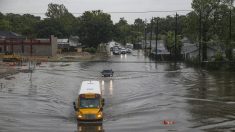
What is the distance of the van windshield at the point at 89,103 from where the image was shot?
35.3 metres

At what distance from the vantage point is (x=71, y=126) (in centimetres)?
3391

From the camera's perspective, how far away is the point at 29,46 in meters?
118

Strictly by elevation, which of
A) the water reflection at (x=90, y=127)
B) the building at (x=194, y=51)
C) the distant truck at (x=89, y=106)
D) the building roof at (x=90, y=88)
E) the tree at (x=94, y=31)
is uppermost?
the tree at (x=94, y=31)

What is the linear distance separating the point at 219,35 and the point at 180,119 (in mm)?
64533

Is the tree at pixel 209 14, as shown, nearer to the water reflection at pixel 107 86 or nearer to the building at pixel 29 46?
the building at pixel 29 46

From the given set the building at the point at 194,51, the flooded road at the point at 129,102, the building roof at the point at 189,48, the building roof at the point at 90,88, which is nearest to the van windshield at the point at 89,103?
the building roof at the point at 90,88

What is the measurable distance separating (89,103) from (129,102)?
38.2ft

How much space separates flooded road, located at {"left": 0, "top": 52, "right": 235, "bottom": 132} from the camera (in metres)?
34.2

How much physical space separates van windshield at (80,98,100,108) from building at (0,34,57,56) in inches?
3255

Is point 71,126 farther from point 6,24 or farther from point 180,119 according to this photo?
point 6,24

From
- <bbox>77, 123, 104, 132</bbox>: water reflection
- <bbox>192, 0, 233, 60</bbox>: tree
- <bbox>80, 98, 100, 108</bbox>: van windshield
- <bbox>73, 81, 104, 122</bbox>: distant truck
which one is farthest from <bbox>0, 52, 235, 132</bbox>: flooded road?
<bbox>192, 0, 233, 60</bbox>: tree

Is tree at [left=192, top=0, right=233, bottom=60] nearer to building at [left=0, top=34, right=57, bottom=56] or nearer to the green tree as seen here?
the green tree

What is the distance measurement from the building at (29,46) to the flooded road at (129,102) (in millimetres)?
43851

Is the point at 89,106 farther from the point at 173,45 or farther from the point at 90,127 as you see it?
the point at 173,45
